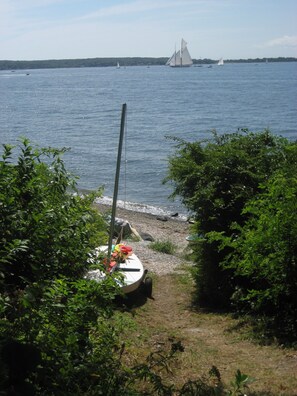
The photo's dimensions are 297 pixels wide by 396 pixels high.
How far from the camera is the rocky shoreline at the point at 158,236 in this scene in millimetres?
17688

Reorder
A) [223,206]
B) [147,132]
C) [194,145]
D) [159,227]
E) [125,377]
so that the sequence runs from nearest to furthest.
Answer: [125,377]
[223,206]
[194,145]
[159,227]
[147,132]

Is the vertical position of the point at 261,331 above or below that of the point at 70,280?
below

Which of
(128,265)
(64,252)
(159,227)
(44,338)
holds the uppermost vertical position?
(64,252)

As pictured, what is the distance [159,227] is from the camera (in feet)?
88.2

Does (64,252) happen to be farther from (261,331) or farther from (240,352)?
(261,331)

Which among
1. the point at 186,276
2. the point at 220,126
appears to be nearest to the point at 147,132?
the point at 220,126

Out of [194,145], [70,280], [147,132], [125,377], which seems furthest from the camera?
[147,132]

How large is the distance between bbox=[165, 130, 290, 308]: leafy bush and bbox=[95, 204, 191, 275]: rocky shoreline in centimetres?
183

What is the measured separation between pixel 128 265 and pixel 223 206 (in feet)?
9.86

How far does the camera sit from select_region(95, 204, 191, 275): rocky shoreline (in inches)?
696

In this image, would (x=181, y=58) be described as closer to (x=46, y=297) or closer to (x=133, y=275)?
(x=133, y=275)

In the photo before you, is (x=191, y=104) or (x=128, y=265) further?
(x=191, y=104)

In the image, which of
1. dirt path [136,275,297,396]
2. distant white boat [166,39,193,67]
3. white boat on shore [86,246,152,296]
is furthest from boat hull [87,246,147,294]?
distant white boat [166,39,193,67]

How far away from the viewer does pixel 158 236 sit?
24.5 m
